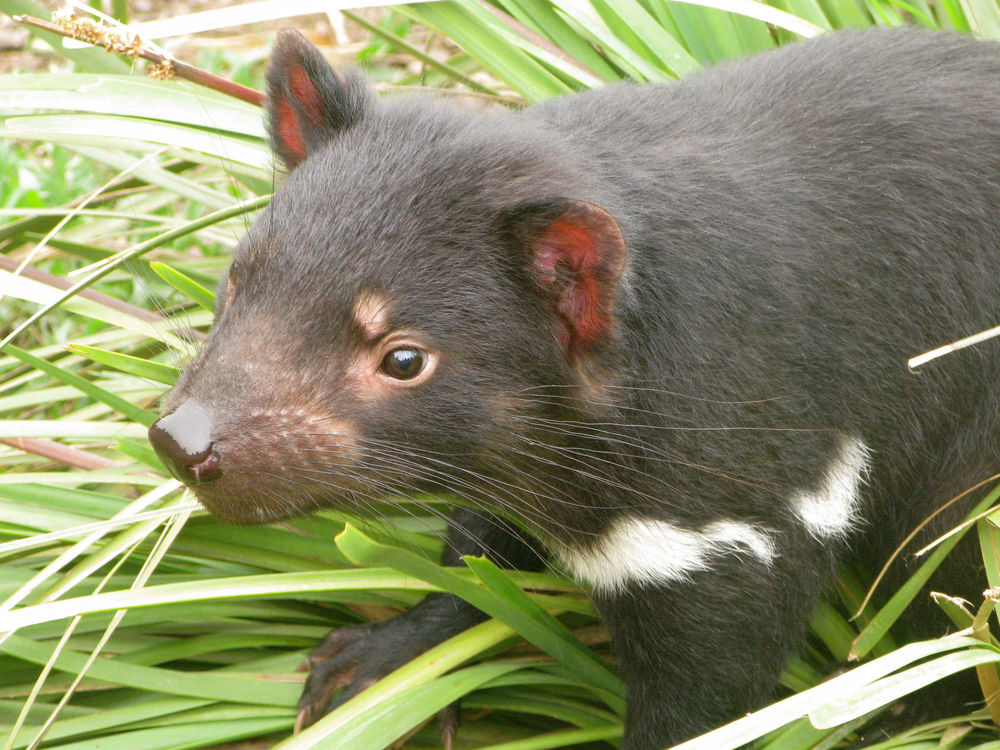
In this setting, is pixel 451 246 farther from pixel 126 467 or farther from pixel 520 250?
pixel 126 467

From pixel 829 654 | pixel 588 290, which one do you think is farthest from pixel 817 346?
pixel 829 654

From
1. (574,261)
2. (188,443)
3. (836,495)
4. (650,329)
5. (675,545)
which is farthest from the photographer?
(836,495)

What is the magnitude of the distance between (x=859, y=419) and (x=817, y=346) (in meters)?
0.25

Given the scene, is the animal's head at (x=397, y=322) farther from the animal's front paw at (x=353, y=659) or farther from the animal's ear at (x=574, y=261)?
the animal's front paw at (x=353, y=659)

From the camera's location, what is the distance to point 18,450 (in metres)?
3.61

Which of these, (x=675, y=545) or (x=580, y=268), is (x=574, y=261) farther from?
(x=675, y=545)

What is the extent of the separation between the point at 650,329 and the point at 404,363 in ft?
1.68

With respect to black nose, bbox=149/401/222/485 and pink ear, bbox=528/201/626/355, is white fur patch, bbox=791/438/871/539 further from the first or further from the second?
black nose, bbox=149/401/222/485

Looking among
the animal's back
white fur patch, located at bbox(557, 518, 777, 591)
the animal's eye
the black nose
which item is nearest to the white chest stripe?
white fur patch, located at bbox(557, 518, 777, 591)

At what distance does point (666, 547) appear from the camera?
249 centimetres

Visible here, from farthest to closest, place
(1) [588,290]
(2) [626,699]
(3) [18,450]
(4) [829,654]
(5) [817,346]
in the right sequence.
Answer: (3) [18,450]
(4) [829,654]
(2) [626,699]
(5) [817,346]
(1) [588,290]

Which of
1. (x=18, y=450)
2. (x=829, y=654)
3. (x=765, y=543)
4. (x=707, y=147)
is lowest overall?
(x=829, y=654)

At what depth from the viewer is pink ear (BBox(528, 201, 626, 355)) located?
6.79ft

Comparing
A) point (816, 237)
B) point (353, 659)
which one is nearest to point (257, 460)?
point (353, 659)
